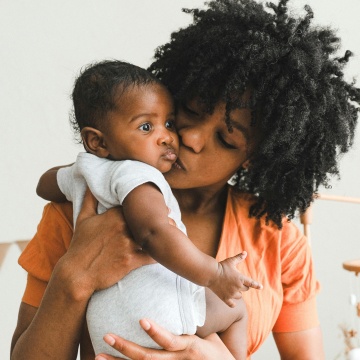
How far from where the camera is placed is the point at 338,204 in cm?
265

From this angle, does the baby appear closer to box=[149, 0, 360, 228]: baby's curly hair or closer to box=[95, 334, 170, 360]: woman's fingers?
box=[95, 334, 170, 360]: woman's fingers

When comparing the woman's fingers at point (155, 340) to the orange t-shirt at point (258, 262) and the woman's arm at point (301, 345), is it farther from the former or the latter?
the woman's arm at point (301, 345)

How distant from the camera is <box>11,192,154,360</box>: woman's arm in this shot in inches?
40.1

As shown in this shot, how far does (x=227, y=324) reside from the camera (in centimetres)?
113

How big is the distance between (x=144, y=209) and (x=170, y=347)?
24 centimetres

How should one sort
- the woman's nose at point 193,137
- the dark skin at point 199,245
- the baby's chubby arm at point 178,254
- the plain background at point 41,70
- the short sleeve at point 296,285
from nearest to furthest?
1. the baby's chubby arm at point 178,254
2. the dark skin at point 199,245
3. the woman's nose at point 193,137
4. the short sleeve at point 296,285
5. the plain background at point 41,70

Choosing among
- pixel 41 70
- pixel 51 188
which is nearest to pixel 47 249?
pixel 51 188

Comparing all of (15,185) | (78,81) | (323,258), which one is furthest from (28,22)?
(323,258)

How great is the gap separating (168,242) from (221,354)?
29 centimetres

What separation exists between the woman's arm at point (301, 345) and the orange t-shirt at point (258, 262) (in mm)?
17

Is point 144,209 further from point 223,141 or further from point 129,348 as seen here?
point 223,141

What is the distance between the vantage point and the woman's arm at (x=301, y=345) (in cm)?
141

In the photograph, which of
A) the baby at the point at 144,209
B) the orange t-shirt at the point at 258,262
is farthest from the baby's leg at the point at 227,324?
the orange t-shirt at the point at 258,262

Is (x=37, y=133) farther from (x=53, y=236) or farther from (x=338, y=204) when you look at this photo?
(x=338, y=204)
